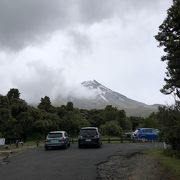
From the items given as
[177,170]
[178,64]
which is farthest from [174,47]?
[177,170]

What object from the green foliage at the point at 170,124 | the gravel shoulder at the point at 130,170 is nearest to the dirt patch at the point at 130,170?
the gravel shoulder at the point at 130,170

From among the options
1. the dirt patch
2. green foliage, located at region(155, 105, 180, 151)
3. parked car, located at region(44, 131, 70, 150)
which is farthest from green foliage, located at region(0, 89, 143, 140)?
green foliage, located at region(155, 105, 180, 151)

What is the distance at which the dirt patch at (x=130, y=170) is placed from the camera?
19.8 m

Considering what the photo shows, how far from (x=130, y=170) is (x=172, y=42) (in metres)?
6.59

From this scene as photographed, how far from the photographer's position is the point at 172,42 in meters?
23.5

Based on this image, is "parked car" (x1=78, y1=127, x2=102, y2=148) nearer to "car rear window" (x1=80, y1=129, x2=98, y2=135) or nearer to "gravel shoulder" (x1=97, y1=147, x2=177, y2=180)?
"car rear window" (x1=80, y1=129, x2=98, y2=135)

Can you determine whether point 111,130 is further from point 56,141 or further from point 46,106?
point 56,141

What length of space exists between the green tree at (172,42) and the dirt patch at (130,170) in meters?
4.28

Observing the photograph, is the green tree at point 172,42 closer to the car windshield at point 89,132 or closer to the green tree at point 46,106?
the car windshield at point 89,132

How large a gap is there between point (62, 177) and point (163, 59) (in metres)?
9.25

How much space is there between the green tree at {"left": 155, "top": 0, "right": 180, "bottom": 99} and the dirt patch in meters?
4.28

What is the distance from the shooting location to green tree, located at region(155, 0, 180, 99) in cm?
2355

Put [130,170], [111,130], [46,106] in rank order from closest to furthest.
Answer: [130,170], [111,130], [46,106]

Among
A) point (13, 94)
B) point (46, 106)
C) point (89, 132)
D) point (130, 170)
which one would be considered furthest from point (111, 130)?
point (130, 170)
